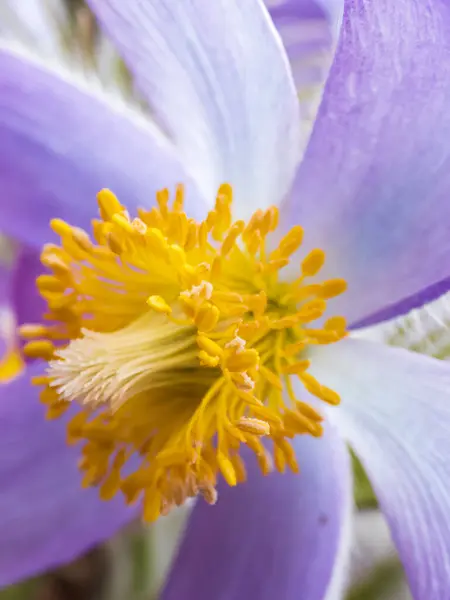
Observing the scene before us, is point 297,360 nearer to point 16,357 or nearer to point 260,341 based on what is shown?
point 260,341

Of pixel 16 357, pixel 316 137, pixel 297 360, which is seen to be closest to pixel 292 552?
pixel 297 360

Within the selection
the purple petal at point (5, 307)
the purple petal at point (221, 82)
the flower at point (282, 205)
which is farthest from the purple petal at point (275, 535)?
the purple petal at point (5, 307)

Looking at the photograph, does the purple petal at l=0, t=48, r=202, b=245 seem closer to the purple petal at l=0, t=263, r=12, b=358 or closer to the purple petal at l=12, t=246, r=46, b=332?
the purple petal at l=12, t=246, r=46, b=332

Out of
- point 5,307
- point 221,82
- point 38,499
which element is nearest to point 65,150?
point 221,82

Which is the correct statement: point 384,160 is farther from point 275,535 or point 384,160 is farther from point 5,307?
point 5,307

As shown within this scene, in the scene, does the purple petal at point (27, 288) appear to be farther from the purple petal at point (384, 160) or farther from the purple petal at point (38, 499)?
the purple petal at point (384, 160)

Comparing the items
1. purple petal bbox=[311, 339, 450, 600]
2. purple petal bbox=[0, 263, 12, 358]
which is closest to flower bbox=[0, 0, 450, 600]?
purple petal bbox=[311, 339, 450, 600]

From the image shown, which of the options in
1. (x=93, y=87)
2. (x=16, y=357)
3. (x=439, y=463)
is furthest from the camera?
(x=16, y=357)
